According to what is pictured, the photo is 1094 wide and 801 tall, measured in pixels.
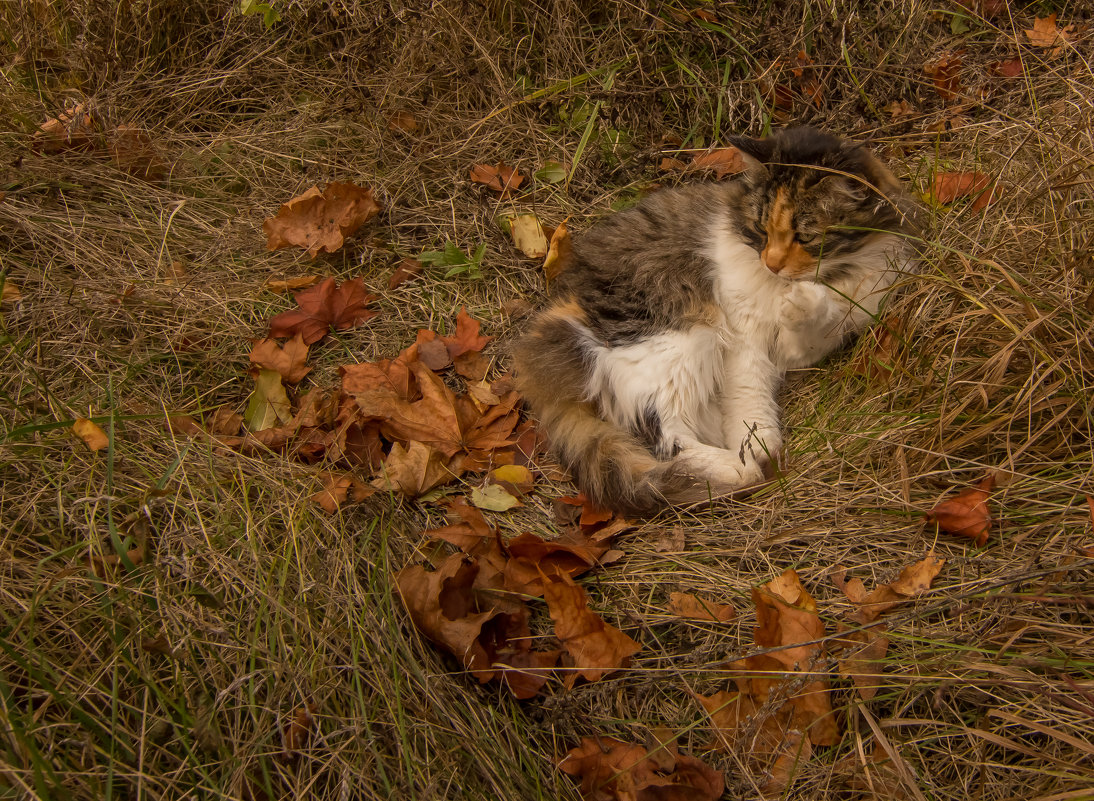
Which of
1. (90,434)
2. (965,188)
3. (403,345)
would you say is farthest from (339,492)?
(965,188)

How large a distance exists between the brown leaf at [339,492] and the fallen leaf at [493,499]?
0.31m

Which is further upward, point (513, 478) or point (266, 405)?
point (266, 405)

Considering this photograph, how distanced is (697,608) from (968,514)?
68 centimetres

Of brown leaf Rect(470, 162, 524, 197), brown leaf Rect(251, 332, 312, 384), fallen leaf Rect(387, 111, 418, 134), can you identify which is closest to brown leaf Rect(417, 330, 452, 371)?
brown leaf Rect(251, 332, 312, 384)

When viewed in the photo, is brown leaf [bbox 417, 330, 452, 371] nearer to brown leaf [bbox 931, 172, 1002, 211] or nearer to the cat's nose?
the cat's nose

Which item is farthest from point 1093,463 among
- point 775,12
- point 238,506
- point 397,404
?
point 775,12

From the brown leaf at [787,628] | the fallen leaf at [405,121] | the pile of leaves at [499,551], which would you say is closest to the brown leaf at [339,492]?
the pile of leaves at [499,551]

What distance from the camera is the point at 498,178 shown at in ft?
9.76

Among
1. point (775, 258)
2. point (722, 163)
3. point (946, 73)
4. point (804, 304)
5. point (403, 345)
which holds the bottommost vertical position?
point (403, 345)

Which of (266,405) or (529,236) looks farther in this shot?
(529,236)

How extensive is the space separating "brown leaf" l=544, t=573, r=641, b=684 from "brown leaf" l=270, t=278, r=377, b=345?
1344 mm

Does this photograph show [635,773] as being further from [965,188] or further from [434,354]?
[965,188]

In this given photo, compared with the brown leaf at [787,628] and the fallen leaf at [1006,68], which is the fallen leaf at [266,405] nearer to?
the brown leaf at [787,628]

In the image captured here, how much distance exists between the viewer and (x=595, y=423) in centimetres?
219
